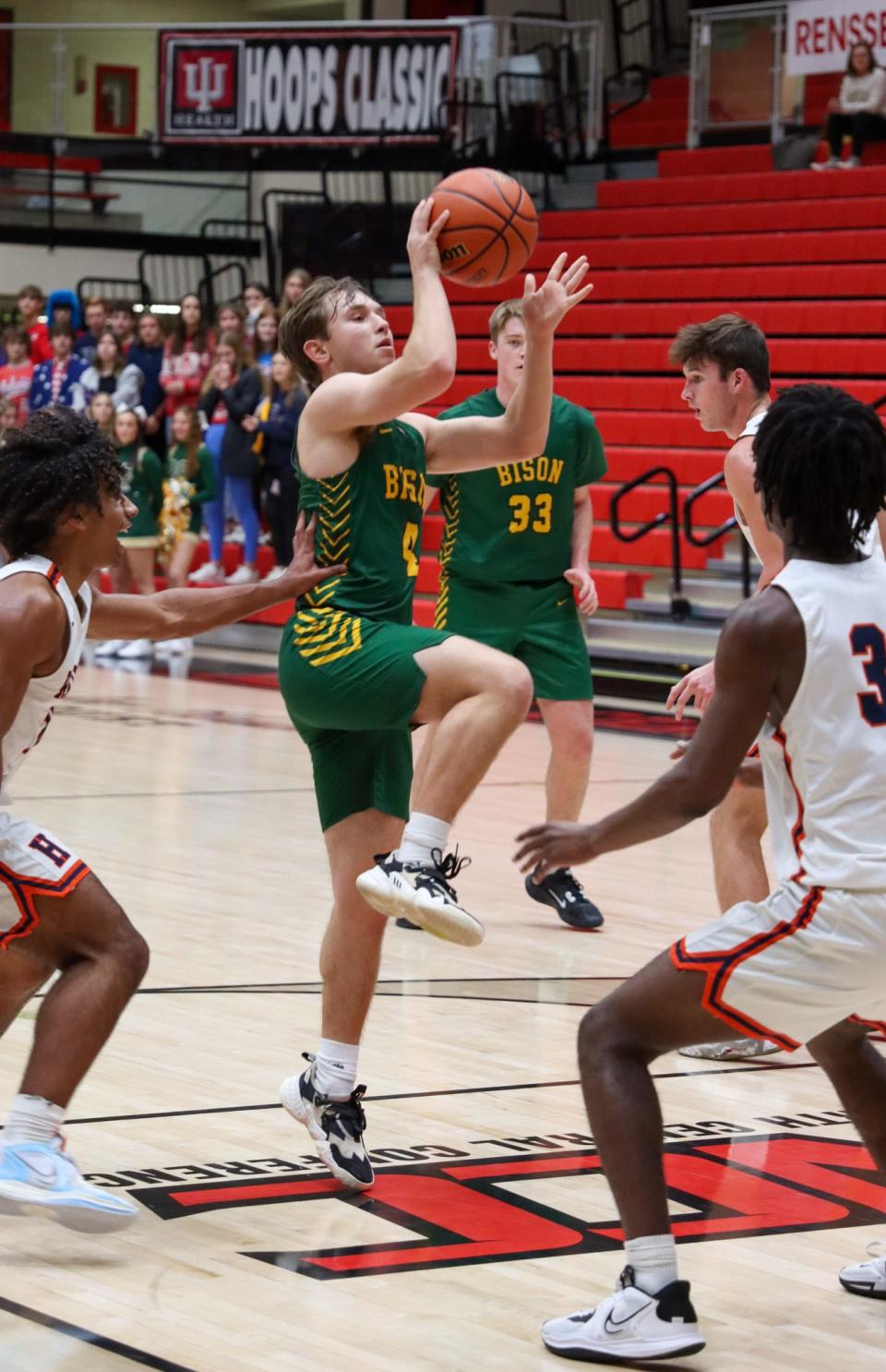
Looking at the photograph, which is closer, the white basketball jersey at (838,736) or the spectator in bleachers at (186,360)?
the white basketball jersey at (838,736)

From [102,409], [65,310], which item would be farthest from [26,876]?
[65,310]

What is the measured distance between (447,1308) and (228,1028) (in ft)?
6.35

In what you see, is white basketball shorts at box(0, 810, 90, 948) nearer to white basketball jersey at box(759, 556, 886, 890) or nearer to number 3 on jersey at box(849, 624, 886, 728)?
white basketball jersey at box(759, 556, 886, 890)

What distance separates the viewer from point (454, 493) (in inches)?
281

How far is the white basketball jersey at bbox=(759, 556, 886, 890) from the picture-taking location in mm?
3062

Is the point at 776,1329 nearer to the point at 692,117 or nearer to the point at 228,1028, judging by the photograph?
the point at 228,1028

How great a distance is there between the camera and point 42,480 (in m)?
3.66

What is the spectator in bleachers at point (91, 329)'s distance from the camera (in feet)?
57.1

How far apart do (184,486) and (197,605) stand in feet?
35.1

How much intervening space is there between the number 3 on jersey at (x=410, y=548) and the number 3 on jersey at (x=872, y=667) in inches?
55.6

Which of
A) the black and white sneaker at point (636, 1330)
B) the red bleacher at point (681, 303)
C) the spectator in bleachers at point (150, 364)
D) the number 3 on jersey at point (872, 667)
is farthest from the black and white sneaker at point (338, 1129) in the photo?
the spectator in bleachers at point (150, 364)

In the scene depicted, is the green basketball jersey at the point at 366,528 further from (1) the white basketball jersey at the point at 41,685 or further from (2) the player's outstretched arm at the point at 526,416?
(1) the white basketball jersey at the point at 41,685

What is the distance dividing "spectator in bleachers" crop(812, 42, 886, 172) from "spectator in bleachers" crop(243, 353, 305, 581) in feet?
14.9

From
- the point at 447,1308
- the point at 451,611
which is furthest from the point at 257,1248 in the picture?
the point at 451,611
